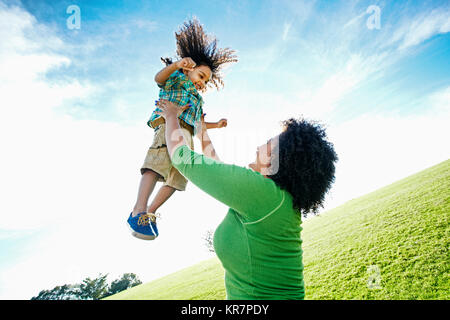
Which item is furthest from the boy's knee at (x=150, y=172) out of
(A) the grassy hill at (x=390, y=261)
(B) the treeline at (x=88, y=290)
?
(B) the treeline at (x=88, y=290)

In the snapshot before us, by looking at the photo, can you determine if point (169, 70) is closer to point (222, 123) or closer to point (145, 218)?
point (222, 123)

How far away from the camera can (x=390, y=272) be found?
3.24 meters

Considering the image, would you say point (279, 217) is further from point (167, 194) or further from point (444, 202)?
point (444, 202)

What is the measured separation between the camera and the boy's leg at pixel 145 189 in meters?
1.98

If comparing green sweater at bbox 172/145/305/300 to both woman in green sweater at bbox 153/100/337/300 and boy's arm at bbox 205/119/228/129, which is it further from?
boy's arm at bbox 205/119/228/129

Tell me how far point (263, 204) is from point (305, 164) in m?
0.45

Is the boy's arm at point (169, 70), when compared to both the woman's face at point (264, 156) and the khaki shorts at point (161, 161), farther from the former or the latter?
the woman's face at point (264, 156)

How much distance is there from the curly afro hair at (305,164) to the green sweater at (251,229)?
0.10m

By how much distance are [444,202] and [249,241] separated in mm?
6660

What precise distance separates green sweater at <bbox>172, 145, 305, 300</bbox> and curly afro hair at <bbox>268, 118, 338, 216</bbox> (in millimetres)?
102

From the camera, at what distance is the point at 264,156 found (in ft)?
5.18
